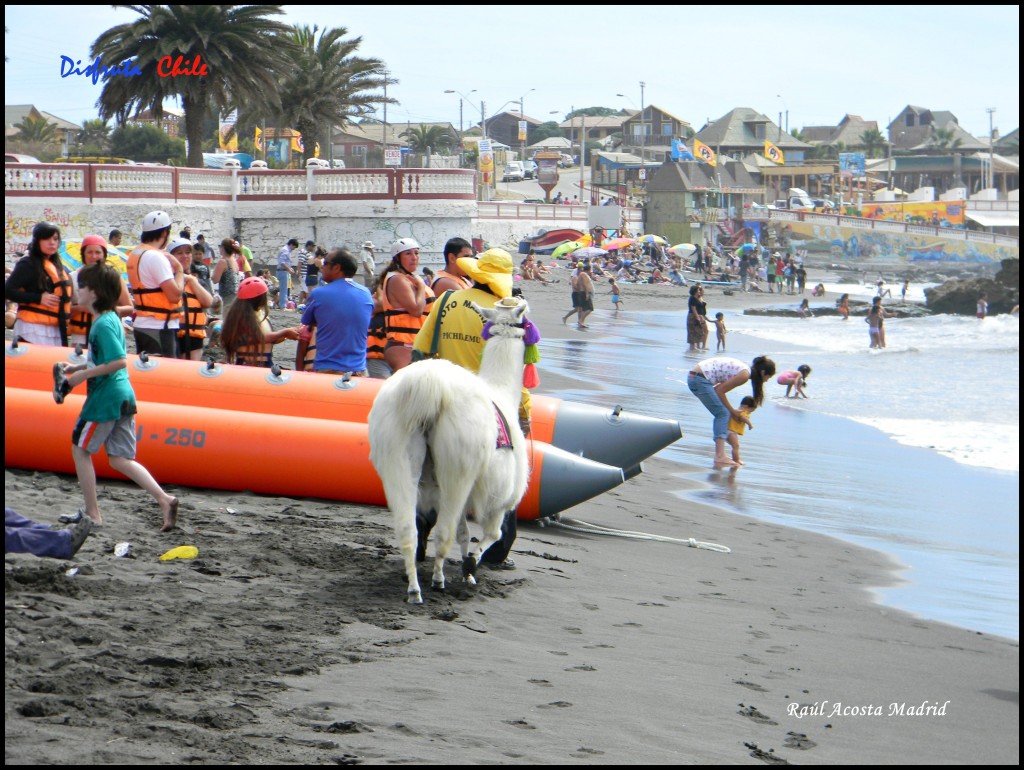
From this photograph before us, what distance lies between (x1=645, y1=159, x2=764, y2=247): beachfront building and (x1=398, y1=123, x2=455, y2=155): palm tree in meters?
23.0

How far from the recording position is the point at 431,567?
6453mm

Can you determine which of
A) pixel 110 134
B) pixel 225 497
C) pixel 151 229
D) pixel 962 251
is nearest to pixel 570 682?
pixel 225 497

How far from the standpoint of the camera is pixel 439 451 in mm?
5797

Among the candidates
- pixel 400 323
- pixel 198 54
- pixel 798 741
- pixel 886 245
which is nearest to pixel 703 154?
pixel 886 245

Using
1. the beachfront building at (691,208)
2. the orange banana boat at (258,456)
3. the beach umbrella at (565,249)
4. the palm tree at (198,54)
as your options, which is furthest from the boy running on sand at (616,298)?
the beachfront building at (691,208)

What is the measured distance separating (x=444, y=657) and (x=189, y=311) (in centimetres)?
554

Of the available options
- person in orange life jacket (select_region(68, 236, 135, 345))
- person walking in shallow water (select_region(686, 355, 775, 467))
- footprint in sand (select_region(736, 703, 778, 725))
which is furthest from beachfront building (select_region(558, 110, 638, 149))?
footprint in sand (select_region(736, 703, 778, 725))

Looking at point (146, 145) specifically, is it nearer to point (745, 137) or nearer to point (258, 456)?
point (745, 137)

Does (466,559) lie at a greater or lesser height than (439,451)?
lesser

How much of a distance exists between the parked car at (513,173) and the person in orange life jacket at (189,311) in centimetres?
7788

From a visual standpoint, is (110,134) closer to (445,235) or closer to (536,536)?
(445,235)

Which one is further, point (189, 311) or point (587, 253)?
point (587, 253)

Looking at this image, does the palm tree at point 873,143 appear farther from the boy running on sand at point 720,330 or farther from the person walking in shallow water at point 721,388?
the person walking in shallow water at point 721,388

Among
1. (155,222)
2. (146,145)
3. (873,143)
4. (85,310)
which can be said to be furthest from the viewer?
(873,143)
